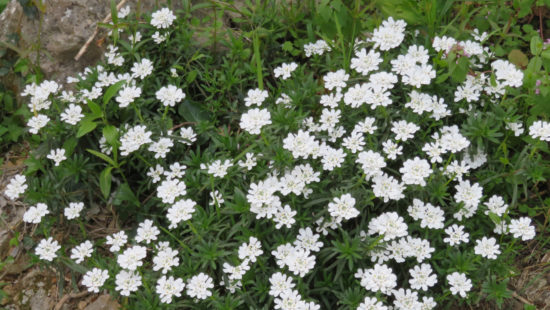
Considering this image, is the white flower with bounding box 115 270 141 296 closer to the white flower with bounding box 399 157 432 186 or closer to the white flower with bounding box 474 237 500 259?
the white flower with bounding box 399 157 432 186


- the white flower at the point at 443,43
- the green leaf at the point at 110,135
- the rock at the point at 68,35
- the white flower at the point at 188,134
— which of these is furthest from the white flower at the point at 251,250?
the rock at the point at 68,35

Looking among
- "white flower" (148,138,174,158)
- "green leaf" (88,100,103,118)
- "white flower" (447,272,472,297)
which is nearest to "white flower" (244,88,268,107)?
"white flower" (148,138,174,158)

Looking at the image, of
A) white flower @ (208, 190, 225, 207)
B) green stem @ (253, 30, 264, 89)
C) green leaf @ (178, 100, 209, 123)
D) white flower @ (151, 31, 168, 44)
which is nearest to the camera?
white flower @ (208, 190, 225, 207)

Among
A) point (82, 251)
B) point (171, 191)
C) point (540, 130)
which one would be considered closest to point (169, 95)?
point (171, 191)

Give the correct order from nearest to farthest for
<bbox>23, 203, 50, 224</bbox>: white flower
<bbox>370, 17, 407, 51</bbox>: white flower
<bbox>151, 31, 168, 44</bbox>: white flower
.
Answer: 1. <bbox>23, 203, 50, 224</bbox>: white flower
2. <bbox>370, 17, 407, 51</bbox>: white flower
3. <bbox>151, 31, 168, 44</bbox>: white flower

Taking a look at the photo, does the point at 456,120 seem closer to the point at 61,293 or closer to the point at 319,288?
the point at 319,288

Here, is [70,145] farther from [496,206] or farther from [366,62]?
[496,206]

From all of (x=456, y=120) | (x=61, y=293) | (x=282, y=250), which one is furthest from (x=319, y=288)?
(x=61, y=293)
